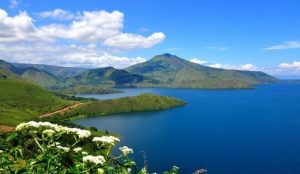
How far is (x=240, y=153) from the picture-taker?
579ft

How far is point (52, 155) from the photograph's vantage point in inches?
321

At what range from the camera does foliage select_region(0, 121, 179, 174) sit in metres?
8.02

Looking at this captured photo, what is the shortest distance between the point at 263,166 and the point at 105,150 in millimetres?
151830

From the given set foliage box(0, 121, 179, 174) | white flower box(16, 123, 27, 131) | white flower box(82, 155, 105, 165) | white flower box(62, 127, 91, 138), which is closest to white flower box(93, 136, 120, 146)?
foliage box(0, 121, 179, 174)

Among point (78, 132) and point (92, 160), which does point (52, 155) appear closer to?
point (92, 160)

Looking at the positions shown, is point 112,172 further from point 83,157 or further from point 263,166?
point 263,166

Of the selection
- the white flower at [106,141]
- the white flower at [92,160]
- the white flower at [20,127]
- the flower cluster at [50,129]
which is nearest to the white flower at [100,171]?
the white flower at [92,160]

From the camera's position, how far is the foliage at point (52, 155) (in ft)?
26.3

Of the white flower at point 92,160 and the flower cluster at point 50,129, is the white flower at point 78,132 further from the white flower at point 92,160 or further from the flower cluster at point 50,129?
the white flower at point 92,160

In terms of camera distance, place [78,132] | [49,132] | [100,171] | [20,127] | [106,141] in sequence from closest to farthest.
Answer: [100,171] < [49,132] < [20,127] < [106,141] < [78,132]

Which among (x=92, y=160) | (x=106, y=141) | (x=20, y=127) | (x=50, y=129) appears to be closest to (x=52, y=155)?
(x=92, y=160)

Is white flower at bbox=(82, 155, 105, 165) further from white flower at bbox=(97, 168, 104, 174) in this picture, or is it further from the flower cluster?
the flower cluster

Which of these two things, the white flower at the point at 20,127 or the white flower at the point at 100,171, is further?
the white flower at the point at 20,127

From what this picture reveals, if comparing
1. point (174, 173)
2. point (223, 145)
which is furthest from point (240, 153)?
point (174, 173)
